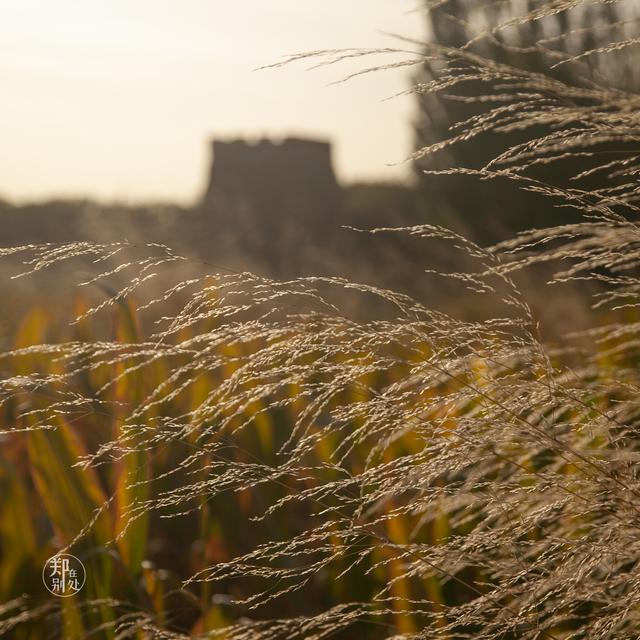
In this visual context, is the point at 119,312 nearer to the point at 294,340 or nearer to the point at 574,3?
the point at 294,340

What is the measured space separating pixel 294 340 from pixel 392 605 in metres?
0.82

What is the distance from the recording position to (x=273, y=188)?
16562 millimetres

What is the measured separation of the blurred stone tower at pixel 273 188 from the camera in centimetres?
1452

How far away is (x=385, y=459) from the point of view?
213 cm

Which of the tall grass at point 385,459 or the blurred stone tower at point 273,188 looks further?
the blurred stone tower at point 273,188

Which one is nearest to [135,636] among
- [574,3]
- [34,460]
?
[34,460]

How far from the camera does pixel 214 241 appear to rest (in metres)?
12.5

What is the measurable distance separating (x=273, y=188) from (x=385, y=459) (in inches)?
581

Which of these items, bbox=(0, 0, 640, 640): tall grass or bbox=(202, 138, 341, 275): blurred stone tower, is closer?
bbox=(0, 0, 640, 640): tall grass

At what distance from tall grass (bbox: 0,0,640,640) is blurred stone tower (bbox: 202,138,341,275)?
12.0 meters

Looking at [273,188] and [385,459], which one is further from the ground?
[273,188]

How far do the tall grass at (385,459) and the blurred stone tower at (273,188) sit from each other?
12013mm

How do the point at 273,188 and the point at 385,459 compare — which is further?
the point at 273,188

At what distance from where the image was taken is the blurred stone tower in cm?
1452
